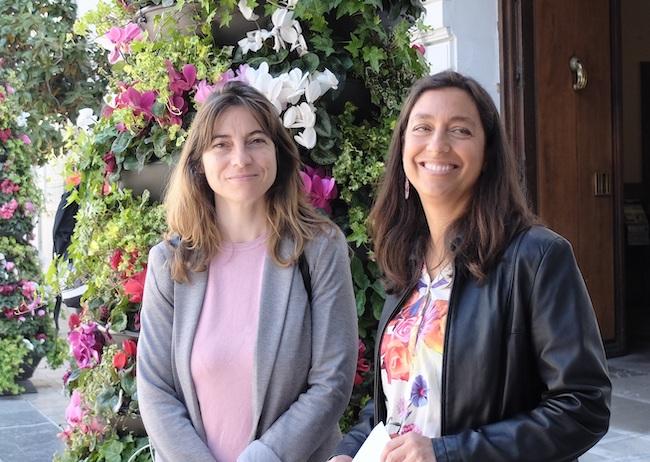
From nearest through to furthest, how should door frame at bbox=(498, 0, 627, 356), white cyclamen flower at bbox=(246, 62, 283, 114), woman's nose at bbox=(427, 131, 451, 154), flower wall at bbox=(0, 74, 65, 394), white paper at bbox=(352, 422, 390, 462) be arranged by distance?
white paper at bbox=(352, 422, 390, 462) → woman's nose at bbox=(427, 131, 451, 154) → white cyclamen flower at bbox=(246, 62, 283, 114) → door frame at bbox=(498, 0, 627, 356) → flower wall at bbox=(0, 74, 65, 394)

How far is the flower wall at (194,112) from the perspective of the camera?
2.75 metres

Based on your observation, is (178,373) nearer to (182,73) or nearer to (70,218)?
(182,73)

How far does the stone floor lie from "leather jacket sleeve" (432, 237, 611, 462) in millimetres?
3207

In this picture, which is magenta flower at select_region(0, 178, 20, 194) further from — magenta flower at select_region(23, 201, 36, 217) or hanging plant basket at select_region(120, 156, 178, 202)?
hanging plant basket at select_region(120, 156, 178, 202)

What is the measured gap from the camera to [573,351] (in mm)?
1521

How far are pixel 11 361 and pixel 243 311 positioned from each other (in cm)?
605

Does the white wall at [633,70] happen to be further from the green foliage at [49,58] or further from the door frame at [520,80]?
the green foliage at [49,58]

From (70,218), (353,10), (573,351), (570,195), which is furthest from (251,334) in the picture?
(570,195)

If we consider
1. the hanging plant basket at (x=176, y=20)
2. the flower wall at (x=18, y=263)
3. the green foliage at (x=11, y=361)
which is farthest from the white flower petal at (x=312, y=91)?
Answer: the green foliage at (x=11, y=361)

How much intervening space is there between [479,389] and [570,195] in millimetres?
5132

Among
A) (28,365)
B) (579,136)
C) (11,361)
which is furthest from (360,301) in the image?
(28,365)

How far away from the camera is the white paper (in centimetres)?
163

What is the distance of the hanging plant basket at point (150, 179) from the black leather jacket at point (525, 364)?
5.25ft

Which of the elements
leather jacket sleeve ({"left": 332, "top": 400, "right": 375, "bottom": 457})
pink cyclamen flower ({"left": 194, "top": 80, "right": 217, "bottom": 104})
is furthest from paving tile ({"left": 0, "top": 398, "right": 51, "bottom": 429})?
leather jacket sleeve ({"left": 332, "top": 400, "right": 375, "bottom": 457})
